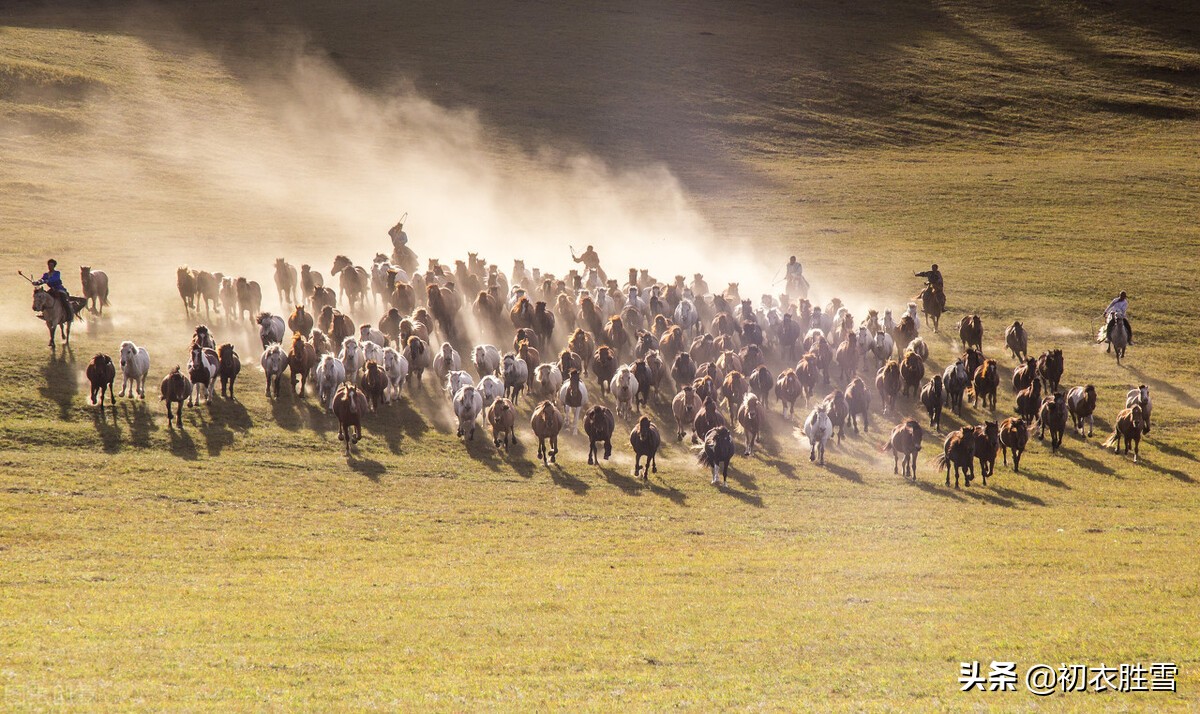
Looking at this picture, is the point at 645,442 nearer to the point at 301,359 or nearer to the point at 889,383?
the point at 889,383

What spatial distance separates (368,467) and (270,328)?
8.60 m

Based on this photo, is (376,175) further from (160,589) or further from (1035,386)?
(160,589)

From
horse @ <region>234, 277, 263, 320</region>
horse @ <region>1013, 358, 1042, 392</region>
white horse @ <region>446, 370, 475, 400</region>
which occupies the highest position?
horse @ <region>234, 277, 263, 320</region>

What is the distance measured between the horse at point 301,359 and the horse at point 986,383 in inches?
718

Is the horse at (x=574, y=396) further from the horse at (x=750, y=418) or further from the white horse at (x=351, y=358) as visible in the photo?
the white horse at (x=351, y=358)

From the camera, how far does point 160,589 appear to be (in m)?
17.1

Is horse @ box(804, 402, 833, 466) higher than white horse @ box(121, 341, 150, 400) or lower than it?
lower

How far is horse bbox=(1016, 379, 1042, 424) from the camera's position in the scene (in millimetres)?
29531

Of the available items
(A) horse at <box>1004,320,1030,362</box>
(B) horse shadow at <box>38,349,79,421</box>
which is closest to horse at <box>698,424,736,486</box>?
(B) horse shadow at <box>38,349,79,421</box>

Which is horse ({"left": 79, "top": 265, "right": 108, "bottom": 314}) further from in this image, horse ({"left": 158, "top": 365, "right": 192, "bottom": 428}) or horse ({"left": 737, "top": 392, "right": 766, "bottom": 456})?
horse ({"left": 737, "top": 392, "right": 766, "bottom": 456})

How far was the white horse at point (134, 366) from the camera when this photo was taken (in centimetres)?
2722

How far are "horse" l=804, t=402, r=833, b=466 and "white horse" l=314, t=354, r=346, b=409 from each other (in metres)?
11.7

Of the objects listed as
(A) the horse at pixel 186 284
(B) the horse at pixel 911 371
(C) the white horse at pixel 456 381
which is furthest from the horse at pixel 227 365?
(B) the horse at pixel 911 371

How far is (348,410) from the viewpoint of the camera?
83.6ft
